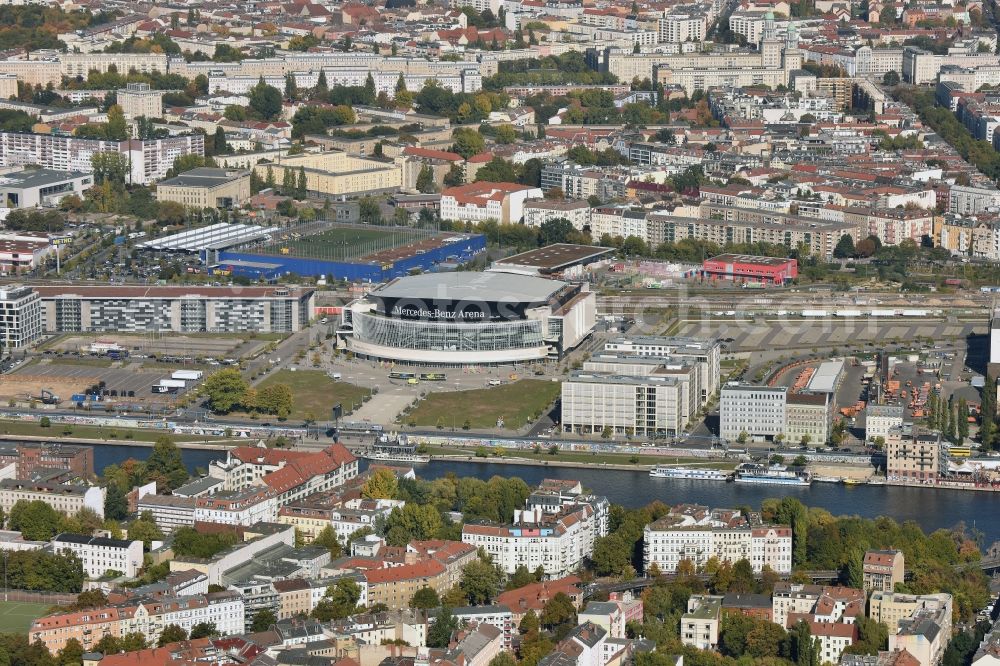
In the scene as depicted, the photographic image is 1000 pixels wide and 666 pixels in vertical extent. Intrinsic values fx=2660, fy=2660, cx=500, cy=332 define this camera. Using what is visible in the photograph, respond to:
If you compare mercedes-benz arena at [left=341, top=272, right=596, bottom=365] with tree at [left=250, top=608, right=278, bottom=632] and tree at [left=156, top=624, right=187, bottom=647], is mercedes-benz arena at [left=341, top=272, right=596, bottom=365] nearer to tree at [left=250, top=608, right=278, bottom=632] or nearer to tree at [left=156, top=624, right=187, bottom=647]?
tree at [left=250, top=608, right=278, bottom=632]

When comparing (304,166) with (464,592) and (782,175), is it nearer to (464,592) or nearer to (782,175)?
(782,175)

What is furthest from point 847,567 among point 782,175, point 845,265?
point 782,175

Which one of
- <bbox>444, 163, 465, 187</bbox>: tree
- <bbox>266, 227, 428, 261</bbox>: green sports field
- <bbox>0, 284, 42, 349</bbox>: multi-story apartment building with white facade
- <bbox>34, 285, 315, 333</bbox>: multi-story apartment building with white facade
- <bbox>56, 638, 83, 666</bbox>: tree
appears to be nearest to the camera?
<bbox>56, 638, 83, 666</bbox>: tree

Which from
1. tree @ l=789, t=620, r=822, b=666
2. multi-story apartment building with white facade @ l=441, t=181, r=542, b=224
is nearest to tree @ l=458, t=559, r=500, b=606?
tree @ l=789, t=620, r=822, b=666

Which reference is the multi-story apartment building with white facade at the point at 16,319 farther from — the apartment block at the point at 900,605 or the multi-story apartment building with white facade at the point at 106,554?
the apartment block at the point at 900,605

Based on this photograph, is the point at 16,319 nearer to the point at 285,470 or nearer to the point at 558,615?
the point at 285,470

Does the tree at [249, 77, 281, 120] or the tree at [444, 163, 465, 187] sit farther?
the tree at [249, 77, 281, 120]

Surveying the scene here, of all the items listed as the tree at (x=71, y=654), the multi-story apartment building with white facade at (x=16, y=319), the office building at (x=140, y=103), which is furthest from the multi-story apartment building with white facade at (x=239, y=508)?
the office building at (x=140, y=103)
